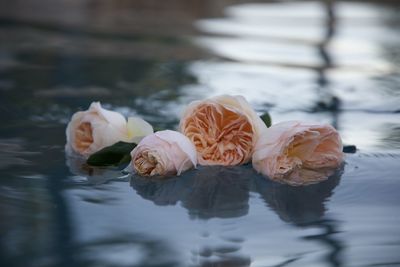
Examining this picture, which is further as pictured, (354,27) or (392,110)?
(354,27)

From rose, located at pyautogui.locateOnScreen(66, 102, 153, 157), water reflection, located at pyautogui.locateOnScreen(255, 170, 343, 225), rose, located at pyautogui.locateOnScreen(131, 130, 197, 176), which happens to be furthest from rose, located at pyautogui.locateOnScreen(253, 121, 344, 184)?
rose, located at pyautogui.locateOnScreen(66, 102, 153, 157)

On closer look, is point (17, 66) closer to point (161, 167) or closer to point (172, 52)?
point (172, 52)

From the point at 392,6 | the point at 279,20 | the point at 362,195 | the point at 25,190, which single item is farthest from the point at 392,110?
the point at 392,6

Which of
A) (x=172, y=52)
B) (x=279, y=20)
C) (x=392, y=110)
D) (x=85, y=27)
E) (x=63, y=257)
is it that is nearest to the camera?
(x=63, y=257)

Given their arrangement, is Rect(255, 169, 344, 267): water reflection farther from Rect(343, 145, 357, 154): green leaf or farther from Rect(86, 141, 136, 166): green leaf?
Rect(86, 141, 136, 166): green leaf

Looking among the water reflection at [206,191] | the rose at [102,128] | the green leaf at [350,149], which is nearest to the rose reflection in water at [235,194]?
the water reflection at [206,191]

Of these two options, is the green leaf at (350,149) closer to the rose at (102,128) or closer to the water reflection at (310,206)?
the water reflection at (310,206)

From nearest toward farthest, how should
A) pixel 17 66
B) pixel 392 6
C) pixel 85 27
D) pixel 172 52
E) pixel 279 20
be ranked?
1. pixel 17 66
2. pixel 172 52
3. pixel 85 27
4. pixel 279 20
5. pixel 392 6
